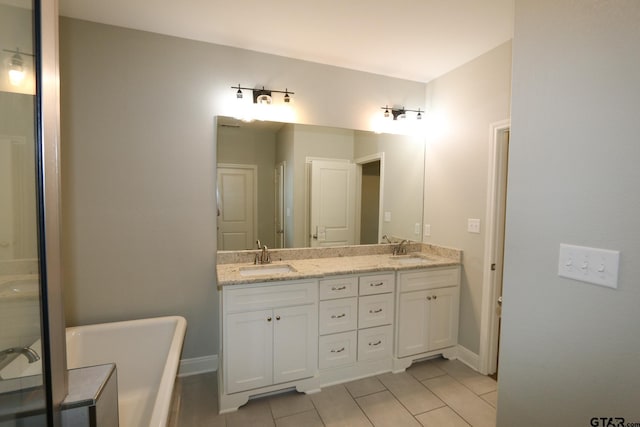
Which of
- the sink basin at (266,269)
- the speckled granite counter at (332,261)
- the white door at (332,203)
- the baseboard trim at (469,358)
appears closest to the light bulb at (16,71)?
the speckled granite counter at (332,261)

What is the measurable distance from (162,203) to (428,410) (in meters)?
2.52

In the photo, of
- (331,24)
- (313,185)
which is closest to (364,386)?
(313,185)

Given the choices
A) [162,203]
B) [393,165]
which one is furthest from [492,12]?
[162,203]

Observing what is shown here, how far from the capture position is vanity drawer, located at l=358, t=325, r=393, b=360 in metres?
2.39

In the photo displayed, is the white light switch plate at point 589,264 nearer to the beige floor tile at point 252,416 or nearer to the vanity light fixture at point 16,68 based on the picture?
the vanity light fixture at point 16,68

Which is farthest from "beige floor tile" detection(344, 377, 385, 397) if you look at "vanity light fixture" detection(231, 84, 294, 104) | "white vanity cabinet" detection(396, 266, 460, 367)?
"vanity light fixture" detection(231, 84, 294, 104)

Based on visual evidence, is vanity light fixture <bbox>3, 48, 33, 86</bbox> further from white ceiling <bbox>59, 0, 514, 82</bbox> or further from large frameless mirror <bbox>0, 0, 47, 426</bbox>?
white ceiling <bbox>59, 0, 514, 82</bbox>

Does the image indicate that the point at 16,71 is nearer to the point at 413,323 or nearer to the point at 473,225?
the point at 413,323

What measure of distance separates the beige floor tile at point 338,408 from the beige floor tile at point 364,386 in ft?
0.18

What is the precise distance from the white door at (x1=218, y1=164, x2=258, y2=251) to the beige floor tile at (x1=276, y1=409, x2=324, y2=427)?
1318mm

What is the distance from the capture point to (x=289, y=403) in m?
2.12

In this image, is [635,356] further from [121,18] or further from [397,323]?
[121,18]

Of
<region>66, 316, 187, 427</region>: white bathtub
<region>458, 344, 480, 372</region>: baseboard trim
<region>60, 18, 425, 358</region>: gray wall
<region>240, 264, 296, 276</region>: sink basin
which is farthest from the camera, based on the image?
<region>458, 344, 480, 372</region>: baseboard trim

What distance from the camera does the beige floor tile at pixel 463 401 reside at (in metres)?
1.98
